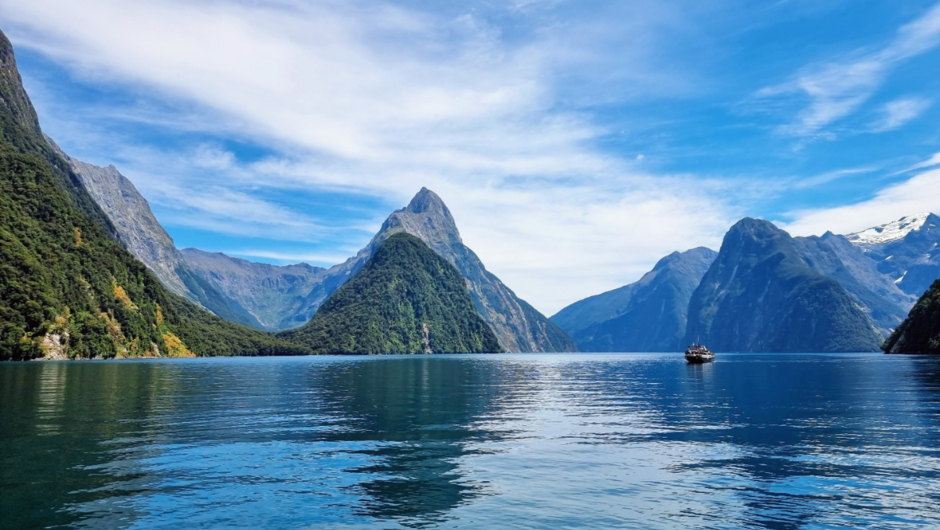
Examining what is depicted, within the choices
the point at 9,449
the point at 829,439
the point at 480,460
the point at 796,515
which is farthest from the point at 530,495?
the point at 9,449

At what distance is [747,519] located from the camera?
24.0m

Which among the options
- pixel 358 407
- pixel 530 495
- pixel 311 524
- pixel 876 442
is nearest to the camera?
pixel 311 524

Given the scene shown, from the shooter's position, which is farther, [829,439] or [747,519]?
[829,439]

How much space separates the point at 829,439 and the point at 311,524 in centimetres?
3807

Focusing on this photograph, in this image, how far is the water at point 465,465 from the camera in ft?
80.3

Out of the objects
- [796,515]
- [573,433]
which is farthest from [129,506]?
[573,433]

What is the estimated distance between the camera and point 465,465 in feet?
113

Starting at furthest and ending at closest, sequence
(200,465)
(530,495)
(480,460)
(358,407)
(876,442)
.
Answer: (358,407)
(876,442)
(480,460)
(200,465)
(530,495)

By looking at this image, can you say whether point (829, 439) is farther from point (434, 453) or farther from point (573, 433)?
point (434, 453)

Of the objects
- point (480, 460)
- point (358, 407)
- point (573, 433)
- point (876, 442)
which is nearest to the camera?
point (480, 460)

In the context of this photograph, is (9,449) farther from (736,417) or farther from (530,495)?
(736,417)

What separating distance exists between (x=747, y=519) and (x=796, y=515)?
7.77 ft

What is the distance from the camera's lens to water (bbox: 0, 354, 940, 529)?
964 inches

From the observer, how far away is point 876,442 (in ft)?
137
